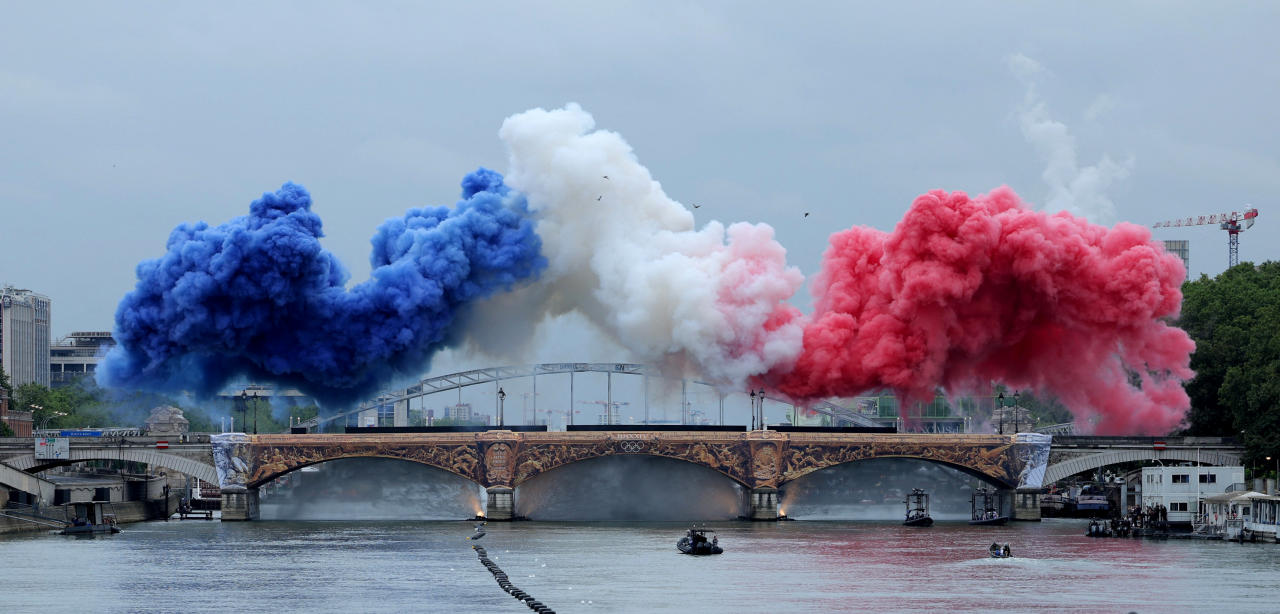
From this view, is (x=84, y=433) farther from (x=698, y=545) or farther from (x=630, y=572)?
(x=630, y=572)

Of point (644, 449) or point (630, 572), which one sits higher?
point (644, 449)

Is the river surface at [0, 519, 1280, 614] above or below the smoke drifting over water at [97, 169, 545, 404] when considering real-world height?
below

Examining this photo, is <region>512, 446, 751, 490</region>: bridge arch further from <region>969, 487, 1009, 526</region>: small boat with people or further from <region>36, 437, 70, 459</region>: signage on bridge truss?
<region>36, 437, 70, 459</region>: signage on bridge truss

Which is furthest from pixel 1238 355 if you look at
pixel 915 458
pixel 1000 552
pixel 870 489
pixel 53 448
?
pixel 53 448

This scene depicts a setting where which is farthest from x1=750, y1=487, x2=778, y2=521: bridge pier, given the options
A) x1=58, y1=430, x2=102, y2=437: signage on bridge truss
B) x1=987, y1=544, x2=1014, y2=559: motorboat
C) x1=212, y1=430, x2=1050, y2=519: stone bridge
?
x1=58, y1=430, x2=102, y2=437: signage on bridge truss

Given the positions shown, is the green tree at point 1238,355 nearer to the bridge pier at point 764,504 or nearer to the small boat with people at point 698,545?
the bridge pier at point 764,504

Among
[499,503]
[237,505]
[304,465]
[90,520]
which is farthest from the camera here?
[237,505]
